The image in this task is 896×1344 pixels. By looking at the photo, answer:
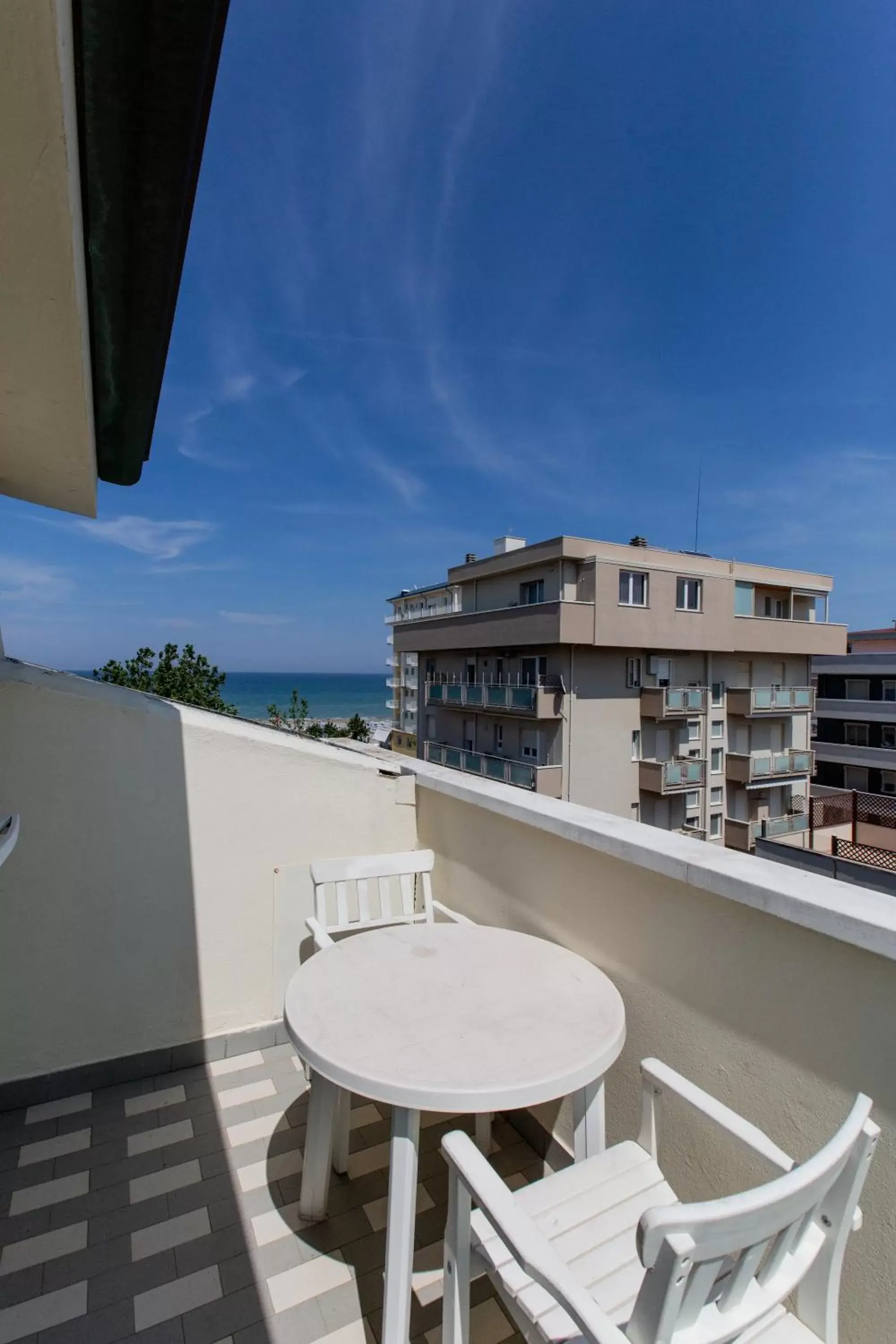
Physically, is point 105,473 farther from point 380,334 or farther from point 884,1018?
point 380,334

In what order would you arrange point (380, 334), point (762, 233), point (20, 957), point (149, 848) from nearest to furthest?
1. point (20, 957)
2. point (149, 848)
3. point (762, 233)
4. point (380, 334)

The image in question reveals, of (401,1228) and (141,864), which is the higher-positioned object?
(141,864)

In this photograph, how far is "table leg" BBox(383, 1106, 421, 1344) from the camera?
1308mm

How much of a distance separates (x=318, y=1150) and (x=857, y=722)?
27829 millimetres

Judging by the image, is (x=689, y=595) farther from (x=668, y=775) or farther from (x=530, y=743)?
(x=530, y=743)

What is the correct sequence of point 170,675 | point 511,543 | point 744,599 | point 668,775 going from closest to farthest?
point 170,675, point 668,775, point 744,599, point 511,543

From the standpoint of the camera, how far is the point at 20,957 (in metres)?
2.24

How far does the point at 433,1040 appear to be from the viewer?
54.9 inches

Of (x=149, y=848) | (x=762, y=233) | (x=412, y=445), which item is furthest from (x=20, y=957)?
(x=412, y=445)

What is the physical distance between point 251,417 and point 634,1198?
3111 cm

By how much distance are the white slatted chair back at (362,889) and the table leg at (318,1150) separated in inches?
21.4

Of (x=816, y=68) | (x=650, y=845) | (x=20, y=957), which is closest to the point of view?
(x=650, y=845)

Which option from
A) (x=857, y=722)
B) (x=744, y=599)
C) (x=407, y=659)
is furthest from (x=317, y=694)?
(x=744, y=599)

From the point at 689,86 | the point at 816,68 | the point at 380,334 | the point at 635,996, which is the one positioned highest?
the point at 380,334
